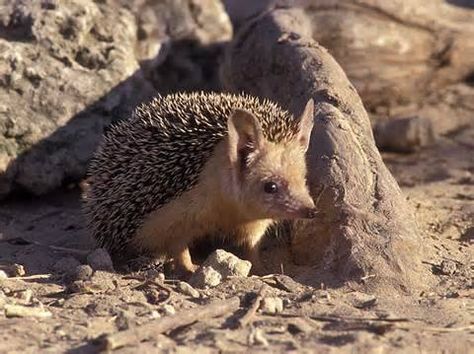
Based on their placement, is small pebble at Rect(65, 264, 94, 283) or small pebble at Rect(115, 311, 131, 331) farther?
small pebble at Rect(65, 264, 94, 283)

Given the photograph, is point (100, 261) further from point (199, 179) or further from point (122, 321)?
point (122, 321)

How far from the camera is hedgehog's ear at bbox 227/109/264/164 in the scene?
7.41 meters

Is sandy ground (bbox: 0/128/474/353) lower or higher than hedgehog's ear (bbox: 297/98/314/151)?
lower

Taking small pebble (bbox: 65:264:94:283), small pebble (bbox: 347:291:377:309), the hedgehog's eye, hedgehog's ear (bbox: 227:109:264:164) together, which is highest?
hedgehog's ear (bbox: 227:109:264:164)

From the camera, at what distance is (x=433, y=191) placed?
1019cm

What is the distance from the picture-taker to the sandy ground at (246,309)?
589cm

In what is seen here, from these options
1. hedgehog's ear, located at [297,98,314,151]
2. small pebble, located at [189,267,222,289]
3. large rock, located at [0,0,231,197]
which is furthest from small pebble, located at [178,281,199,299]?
large rock, located at [0,0,231,197]

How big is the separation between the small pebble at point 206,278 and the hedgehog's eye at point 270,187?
2.81ft

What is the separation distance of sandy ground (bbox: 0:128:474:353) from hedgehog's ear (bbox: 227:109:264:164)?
108 centimetres

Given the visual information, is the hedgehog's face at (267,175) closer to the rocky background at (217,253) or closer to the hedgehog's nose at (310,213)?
the hedgehog's nose at (310,213)

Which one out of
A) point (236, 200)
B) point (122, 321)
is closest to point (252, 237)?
point (236, 200)

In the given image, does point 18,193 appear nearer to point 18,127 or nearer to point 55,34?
point 18,127

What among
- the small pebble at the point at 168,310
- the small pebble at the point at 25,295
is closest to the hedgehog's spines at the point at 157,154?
the small pebble at the point at 25,295

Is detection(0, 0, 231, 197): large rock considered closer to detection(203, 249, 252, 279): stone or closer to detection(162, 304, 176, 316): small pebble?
detection(203, 249, 252, 279): stone
